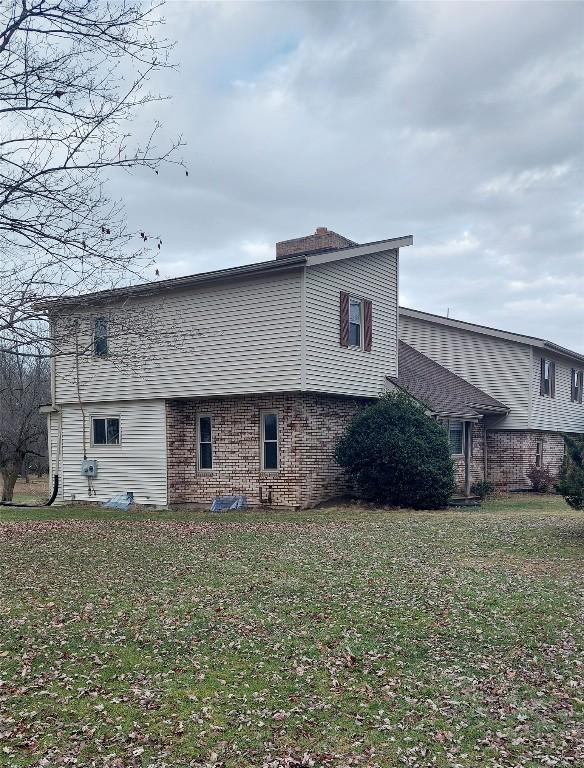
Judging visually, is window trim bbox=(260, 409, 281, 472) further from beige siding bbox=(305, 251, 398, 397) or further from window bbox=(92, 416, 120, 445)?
window bbox=(92, 416, 120, 445)

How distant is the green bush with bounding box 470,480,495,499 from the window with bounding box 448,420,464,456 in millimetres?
1186

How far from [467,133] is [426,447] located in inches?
303

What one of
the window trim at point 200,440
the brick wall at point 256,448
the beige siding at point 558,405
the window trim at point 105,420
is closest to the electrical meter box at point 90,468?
the window trim at point 105,420

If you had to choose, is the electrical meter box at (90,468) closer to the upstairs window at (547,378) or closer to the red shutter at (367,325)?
the red shutter at (367,325)

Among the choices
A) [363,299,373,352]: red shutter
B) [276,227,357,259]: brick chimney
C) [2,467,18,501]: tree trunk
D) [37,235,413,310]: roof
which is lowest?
[2,467,18,501]: tree trunk

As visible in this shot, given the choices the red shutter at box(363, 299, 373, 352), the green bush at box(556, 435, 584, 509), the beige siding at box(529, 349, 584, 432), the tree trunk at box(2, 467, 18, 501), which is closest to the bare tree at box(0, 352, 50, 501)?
the tree trunk at box(2, 467, 18, 501)

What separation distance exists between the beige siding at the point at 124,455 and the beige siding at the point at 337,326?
5025 mm

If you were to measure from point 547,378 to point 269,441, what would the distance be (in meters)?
14.1

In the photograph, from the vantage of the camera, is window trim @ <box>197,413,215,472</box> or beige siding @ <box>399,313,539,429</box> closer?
window trim @ <box>197,413,215,472</box>

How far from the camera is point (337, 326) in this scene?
17562mm

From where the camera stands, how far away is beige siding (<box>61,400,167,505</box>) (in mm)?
19156

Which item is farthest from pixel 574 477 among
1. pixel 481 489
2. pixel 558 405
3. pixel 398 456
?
pixel 558 405

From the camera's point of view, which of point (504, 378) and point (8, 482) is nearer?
point (8, 482)

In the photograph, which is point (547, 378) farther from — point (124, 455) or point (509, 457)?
point (124, 455)
